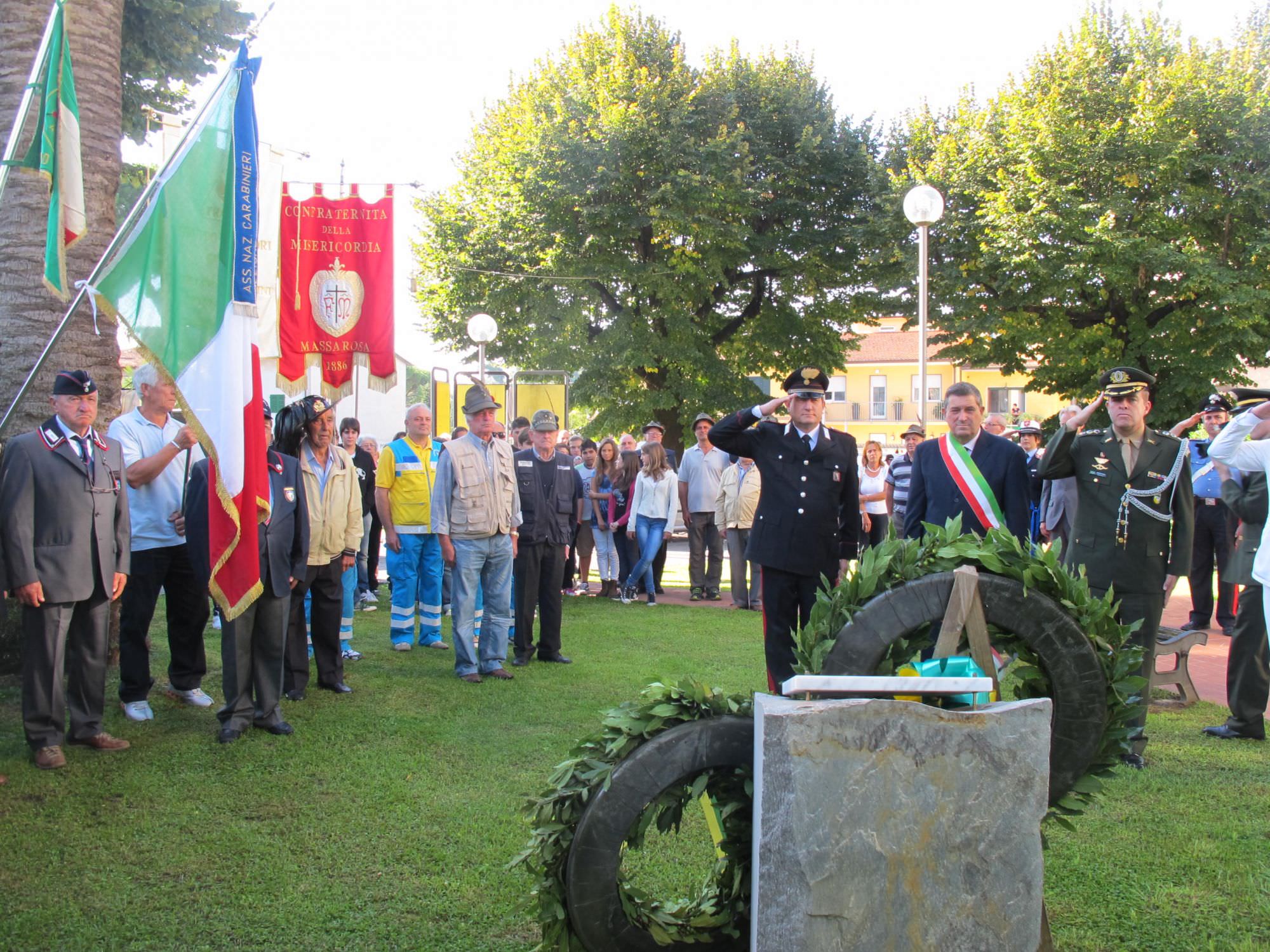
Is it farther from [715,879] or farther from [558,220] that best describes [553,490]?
[558,220]

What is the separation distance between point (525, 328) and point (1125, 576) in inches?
966

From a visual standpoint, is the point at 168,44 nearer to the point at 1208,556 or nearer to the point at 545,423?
the point at 545,423

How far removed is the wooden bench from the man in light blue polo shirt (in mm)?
6704

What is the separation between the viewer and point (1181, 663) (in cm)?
748

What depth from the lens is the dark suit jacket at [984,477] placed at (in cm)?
598

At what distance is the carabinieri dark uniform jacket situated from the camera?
5852 millimetres

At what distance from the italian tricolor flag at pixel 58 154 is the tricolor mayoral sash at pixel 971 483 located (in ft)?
16.4

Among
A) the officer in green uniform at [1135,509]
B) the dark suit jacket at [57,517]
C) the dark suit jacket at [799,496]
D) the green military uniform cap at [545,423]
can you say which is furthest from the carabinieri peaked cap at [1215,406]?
the dark suit jacket at [57,517]

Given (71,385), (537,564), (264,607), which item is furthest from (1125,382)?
(71,385)

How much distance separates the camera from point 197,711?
689cm

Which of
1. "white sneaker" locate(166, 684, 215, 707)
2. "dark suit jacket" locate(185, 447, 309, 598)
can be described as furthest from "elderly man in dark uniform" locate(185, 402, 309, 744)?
"white sneaker" locate(166, 684, 215, 707)

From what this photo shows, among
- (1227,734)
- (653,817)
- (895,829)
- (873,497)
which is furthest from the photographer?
(873,497)

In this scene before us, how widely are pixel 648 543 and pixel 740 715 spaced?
30.5 ft

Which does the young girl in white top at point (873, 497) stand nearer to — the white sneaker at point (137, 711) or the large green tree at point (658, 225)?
the white sneaker at point (137, 711)
